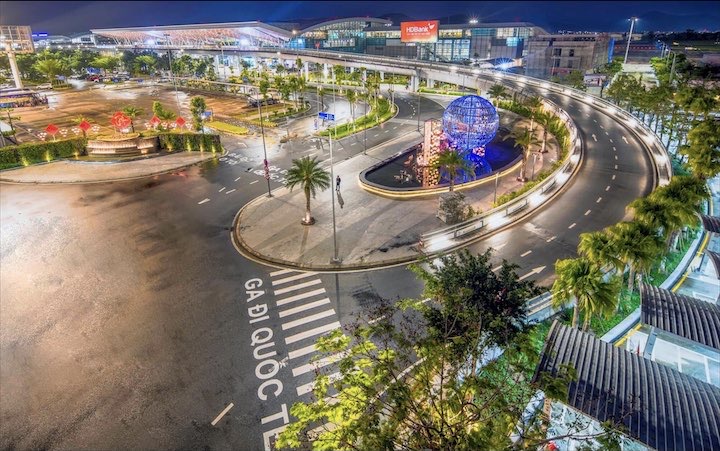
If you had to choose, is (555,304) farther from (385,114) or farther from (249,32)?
(249,32)

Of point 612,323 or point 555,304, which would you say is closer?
point 555,304

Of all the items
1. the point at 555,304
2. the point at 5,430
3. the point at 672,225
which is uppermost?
the point at 672,225

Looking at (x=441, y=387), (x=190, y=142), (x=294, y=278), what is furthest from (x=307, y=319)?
(x=190, y=142)

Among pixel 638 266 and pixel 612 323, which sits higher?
pixel 638 266

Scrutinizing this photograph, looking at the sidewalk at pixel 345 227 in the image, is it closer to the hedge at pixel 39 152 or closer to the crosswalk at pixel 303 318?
the crosswalk at pixel 303 318

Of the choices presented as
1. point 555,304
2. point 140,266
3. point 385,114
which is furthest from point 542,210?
point 385,114

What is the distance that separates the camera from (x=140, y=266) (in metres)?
32.8

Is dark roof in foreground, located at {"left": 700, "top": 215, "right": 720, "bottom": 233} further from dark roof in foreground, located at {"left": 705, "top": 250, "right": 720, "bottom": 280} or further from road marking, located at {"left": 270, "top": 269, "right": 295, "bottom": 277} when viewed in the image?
road marking, located at {"left": 270, "top": 269, "right": 295, "bottom": 277}

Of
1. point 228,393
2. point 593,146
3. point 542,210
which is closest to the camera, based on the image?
point 228,393

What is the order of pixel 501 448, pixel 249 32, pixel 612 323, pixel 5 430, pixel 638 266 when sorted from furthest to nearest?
pixel 249 32 < pixel 612 323 < pixel 638 266 < pixel 5 430 < pixel 501 448

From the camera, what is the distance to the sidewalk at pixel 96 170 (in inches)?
2025

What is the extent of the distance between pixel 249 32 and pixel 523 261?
178 metres

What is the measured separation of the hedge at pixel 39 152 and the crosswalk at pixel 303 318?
46.3 metres

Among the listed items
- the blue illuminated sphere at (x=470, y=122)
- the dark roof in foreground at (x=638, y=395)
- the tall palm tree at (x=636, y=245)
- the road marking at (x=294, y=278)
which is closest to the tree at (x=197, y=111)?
the blue illuminated sphere at (x=470, y=122)
